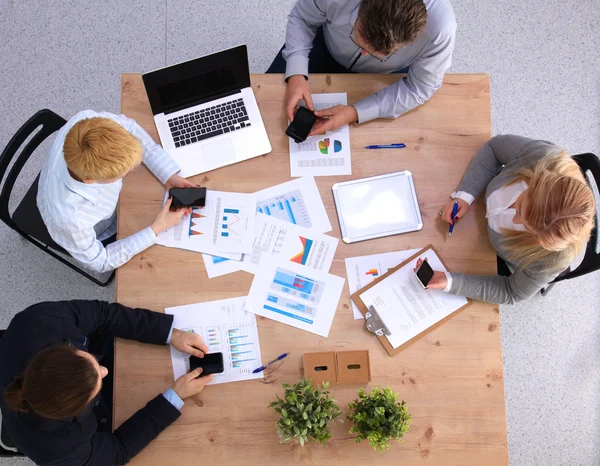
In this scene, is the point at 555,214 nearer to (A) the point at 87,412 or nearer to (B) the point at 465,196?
(B) the point at 465,196

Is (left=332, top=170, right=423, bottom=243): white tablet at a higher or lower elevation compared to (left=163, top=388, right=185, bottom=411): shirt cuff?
higher

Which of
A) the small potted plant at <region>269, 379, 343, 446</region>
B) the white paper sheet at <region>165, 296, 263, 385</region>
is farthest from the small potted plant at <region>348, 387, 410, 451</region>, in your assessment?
the white paper sheet at <region>165, 296, 263, 385</region>

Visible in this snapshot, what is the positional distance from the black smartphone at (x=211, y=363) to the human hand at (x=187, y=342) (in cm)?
2

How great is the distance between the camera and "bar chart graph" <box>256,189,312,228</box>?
145 centimetres

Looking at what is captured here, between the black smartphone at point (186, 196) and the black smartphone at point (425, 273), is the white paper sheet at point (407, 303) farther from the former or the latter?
the black smartphone at point (186, 196)

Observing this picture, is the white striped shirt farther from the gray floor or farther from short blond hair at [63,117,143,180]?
the gray floor

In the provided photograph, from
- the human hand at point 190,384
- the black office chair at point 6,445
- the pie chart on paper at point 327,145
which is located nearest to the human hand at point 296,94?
the pie chart on paper at point 327,145

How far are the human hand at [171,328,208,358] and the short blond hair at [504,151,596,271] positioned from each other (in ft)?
3.03

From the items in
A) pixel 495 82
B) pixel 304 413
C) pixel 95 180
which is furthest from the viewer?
pixel 495 82

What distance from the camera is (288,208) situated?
57.3 inches

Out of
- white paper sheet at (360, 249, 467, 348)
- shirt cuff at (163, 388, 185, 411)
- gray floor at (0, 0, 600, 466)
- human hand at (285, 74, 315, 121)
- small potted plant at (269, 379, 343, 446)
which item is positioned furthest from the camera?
gray floor at (0, 0, 600, 466)

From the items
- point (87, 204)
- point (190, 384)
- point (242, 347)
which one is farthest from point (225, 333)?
point (87, 204)

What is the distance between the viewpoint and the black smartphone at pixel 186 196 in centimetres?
141

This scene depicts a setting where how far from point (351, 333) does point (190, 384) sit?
0.47 m
